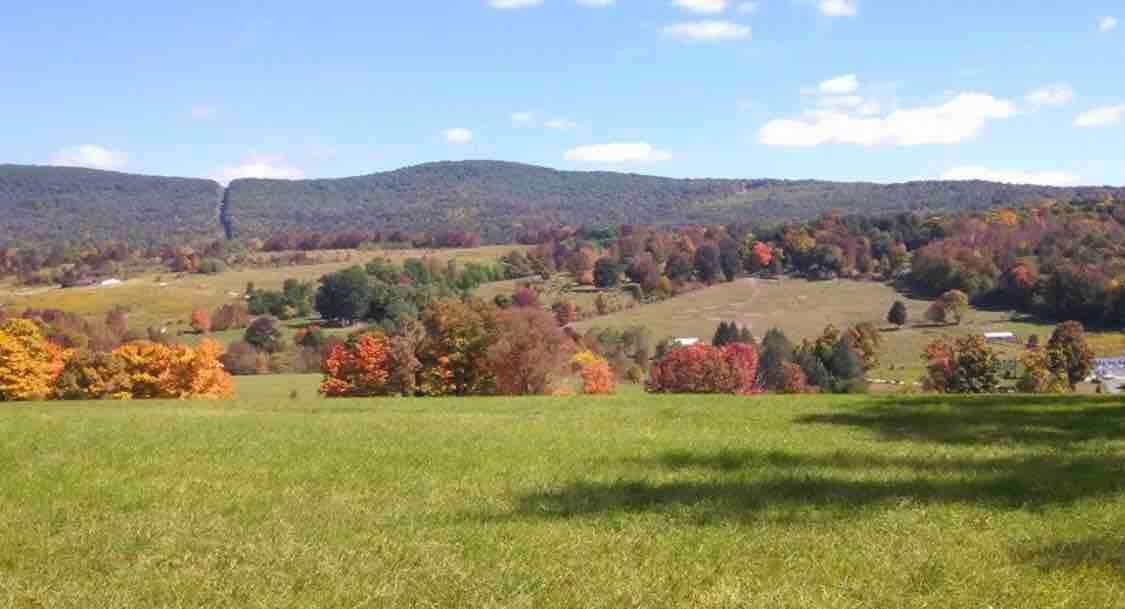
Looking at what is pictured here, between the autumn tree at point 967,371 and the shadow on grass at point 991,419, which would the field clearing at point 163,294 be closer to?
the autumn tree at point 967,371

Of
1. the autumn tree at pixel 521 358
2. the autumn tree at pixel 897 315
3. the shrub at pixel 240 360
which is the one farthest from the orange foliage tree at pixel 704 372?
the shrub at pixel 240 360

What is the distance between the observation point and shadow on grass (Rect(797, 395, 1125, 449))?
18.8 metres

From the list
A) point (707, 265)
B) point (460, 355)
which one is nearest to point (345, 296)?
point (707, 265)

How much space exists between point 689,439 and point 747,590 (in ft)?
33.3

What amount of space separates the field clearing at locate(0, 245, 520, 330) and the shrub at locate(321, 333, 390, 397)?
188ft

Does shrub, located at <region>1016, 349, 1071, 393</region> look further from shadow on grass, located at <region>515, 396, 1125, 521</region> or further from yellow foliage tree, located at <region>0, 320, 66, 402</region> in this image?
yellow foliage tree, located at <region>0, 320, 66, 402</region>

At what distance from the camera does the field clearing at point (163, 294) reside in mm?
118938

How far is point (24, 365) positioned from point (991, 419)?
5128cm

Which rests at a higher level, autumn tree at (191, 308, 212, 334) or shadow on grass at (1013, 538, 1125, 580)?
shadow on grass at (1013, 538, 1125, 580)

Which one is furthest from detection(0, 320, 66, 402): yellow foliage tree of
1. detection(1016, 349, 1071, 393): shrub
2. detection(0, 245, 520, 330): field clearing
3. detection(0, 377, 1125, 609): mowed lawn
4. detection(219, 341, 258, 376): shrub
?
detection(1016, 349, 1071, 393): shrub

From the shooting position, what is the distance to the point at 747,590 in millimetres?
9094

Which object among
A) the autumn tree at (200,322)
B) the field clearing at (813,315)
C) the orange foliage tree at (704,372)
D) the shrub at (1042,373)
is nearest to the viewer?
the shrub at (1042,373)

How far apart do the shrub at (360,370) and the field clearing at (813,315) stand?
4183 cm

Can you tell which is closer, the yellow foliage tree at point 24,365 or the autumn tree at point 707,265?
the yellow foliage tree at point 24,365
